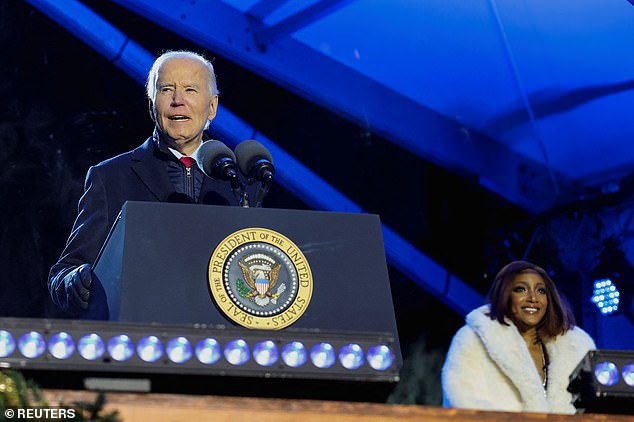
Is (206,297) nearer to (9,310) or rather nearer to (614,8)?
(9,310)

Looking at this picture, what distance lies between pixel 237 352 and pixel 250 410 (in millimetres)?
158

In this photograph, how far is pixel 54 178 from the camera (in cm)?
438

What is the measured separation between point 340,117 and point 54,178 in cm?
144

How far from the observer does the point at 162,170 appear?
2131mm

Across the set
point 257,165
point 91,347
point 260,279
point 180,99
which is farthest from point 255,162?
point 91,347

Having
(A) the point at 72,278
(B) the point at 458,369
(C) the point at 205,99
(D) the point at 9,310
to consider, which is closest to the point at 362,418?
(A) the point at 72,278

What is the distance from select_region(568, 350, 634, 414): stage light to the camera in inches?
56.8

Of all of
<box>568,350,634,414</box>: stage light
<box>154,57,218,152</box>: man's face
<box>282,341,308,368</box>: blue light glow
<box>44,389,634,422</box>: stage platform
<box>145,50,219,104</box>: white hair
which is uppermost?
<box>145,50,219,104</box>: white hair

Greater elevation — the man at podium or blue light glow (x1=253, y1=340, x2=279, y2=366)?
the man at podium

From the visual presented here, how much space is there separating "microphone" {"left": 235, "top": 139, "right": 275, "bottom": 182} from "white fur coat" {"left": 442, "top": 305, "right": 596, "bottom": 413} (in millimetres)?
1123

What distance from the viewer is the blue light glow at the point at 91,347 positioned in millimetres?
1312

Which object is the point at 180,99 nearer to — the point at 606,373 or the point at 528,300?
the point at 606,373

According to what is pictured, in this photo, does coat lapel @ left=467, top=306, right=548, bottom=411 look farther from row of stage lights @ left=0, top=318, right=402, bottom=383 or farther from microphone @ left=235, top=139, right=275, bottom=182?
row of stage lights @ left=0, top=318, right=402, bottom=383

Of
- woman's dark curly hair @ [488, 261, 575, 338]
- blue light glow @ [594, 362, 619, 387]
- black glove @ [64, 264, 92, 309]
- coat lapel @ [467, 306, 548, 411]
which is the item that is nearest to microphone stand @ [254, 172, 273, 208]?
black glove @ [64, 264, 92, 309]
